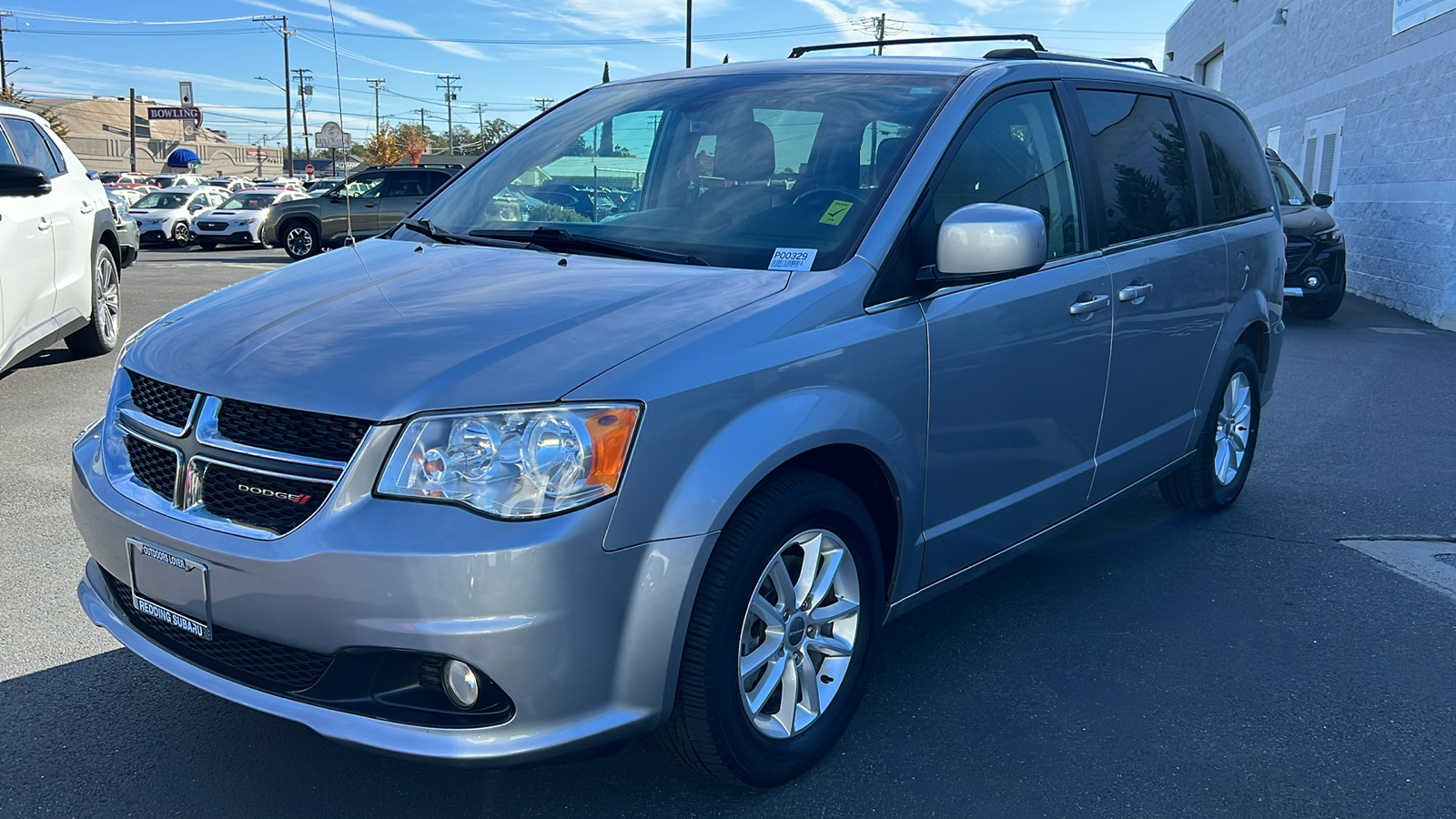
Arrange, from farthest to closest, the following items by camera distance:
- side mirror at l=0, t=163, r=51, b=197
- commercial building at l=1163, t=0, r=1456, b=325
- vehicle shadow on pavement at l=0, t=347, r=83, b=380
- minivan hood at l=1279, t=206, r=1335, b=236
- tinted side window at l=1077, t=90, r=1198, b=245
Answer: commercial building at l=1163, t=0, r=1456, b=325 < minivan hood at l=1279, t=206, r=1335, b=236 < vehicle shadow on pavement at l=0, t=347, r=83, b=380 < side mirror at l=0, t=163, r=51, b=197 < tinted side window at l=1077, t=90, r=1198, b=245

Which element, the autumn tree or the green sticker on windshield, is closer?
the green sticker on windshield

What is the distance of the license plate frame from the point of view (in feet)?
8.06

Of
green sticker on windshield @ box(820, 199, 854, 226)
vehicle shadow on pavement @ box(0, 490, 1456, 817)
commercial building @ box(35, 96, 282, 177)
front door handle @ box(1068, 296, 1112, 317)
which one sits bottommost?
vehicle shadow on pavement @ box(0, 490, 1456, 817)

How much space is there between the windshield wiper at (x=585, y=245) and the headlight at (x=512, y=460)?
865 millimetres

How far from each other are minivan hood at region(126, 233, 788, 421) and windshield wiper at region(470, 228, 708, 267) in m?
0.06

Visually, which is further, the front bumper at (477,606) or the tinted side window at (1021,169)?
the tinted side window at (1021,169)

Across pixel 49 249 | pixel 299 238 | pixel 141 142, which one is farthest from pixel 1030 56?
pixel 141 142

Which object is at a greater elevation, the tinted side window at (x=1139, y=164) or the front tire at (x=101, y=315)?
the tinted side window at (x=1139, y=164)

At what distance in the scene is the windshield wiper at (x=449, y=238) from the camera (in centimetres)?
344

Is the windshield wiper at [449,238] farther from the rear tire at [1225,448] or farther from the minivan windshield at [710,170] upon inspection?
the rear tire at [1225,448]

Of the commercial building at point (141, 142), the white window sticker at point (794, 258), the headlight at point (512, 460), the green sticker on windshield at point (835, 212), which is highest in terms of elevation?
the commercial building at point (141, 142)

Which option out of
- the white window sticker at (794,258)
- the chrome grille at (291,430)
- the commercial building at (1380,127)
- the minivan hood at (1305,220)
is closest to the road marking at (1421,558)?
the white window sticker at (794,258)

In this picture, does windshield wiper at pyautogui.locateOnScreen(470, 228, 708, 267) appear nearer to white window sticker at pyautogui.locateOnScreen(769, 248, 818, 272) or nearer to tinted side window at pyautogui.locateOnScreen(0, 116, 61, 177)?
white window sticker at pyautogui.locateOnScreen(769, 248, 818, 272)

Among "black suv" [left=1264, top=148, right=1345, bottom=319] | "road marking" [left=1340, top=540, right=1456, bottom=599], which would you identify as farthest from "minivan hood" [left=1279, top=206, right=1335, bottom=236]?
"road marking" [left=1340, top=540, right=1456, bottom=599]
